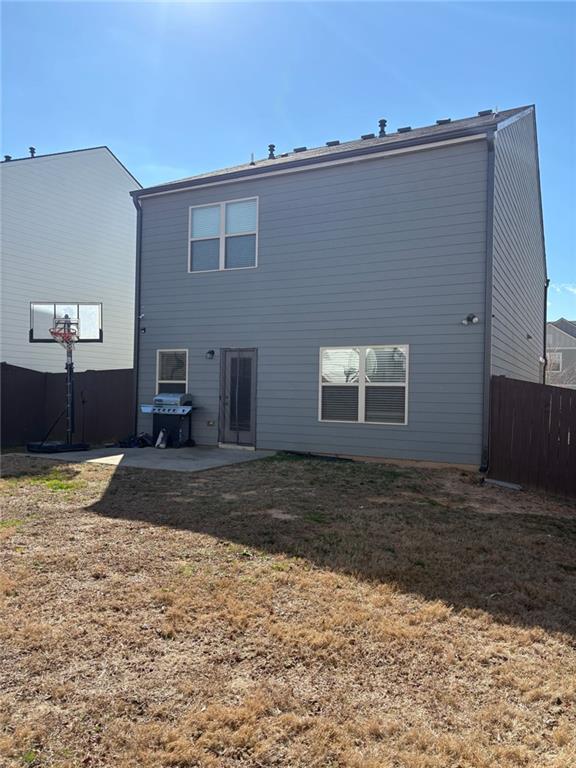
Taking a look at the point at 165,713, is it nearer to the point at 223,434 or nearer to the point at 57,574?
the point at 57,574

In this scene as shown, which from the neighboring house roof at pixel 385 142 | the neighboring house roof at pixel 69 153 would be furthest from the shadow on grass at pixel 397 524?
the neighboring house roof at pixel 69 153

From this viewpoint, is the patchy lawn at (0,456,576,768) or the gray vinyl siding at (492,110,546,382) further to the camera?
the gray vinyl siding at (492,110,546,382)

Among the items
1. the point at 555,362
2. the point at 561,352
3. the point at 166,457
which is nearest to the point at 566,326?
the point at 561,352

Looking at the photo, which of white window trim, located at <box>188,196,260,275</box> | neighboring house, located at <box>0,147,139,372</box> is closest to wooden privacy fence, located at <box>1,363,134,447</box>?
neighboring house, located at <box>0,147,139,372</box>

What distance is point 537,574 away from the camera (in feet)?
12.7

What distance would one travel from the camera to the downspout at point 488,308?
322 inches

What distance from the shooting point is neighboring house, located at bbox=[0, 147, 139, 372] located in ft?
47.7

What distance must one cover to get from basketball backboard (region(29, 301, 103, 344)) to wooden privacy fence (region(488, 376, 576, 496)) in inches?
462

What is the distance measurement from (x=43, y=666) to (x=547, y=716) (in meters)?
2.26

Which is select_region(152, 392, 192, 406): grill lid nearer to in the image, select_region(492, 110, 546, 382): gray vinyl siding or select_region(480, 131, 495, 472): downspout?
select_region(480, 131, 495, 472): downspout

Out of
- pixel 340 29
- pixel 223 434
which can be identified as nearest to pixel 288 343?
pixel 223 434

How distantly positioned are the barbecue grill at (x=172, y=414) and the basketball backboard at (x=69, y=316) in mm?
5388

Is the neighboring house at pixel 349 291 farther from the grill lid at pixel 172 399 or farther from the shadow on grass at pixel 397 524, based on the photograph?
the shadow on grass at pixel 397 524

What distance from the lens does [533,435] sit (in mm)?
7461
